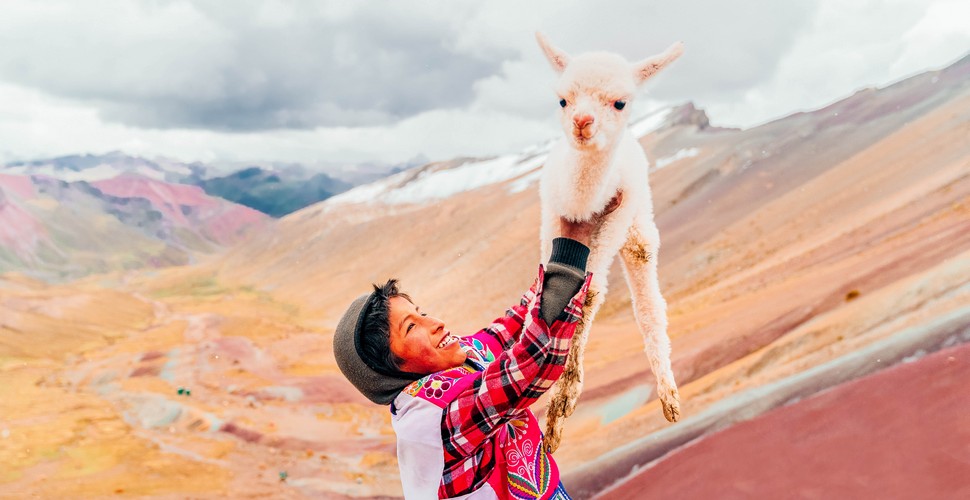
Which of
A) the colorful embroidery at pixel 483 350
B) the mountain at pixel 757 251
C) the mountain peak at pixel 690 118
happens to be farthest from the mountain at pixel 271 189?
the colorful embroidery at pixel 483 350

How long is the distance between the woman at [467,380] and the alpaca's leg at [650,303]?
25cm

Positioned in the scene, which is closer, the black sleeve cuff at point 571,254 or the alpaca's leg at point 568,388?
the black sleeve cuff at point 571,254

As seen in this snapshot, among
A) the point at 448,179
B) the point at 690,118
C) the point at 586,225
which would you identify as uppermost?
the point at 448,179

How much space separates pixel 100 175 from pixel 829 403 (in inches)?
6349

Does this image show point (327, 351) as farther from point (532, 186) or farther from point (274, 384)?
point (532, 186)

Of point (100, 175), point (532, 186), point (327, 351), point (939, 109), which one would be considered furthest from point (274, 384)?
point (100, 175)

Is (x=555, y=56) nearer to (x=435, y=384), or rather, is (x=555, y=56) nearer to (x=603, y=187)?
(x=603, y=187)

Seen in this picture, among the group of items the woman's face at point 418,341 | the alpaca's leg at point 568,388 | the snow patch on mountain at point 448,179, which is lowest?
the alpaca's leg at point 568,388

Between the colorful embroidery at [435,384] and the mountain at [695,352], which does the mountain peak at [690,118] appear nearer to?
the mountain at [695,352]

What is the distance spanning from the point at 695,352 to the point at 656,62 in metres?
6.19

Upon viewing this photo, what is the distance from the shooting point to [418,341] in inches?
60.8

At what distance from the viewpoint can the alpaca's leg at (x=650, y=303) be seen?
5.98 feet

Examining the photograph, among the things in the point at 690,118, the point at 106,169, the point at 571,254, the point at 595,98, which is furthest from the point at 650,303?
the point at 106,169

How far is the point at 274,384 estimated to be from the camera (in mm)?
17625
